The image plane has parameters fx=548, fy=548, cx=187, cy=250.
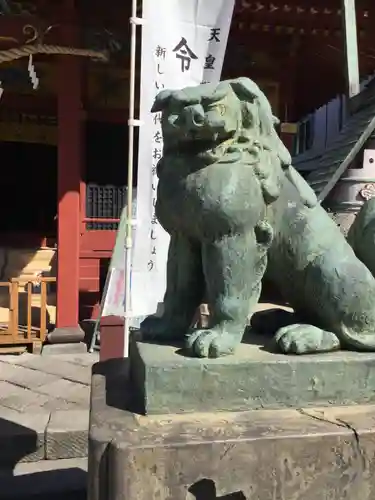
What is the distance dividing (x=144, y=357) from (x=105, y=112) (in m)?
5.48

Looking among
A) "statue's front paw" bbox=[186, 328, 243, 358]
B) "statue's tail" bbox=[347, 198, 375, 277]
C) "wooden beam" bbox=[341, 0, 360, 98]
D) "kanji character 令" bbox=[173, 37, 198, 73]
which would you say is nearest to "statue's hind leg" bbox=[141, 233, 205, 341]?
"statue's front paw" bbox=[186, 328, 243, 358]

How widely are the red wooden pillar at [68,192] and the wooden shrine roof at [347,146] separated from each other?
2.35 metres

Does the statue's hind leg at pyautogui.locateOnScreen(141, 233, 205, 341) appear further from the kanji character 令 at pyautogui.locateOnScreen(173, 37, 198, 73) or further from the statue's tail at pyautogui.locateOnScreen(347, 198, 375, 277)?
the kanji character 令 at pyautogui.locateOnScreen(173, 37, 198, 73)

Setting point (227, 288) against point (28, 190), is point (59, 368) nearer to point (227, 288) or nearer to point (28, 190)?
point (227, 288)

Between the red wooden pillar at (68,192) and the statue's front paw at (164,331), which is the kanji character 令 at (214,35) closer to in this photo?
the red wooden pillar at (68,192)

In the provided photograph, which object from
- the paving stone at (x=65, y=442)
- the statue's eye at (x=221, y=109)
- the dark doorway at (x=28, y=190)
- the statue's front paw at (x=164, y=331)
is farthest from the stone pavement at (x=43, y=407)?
the dark doorway at (x=28, y=190)

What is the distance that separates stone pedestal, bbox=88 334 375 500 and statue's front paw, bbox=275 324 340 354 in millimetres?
45

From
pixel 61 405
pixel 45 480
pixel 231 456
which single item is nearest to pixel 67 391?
pixel 61 405

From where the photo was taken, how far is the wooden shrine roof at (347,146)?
151 inches

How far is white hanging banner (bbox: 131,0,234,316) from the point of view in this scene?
3.77 meters

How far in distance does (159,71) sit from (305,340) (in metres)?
2.82

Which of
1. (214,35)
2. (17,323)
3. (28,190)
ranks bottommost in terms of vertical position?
(17,323)

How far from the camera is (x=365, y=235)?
1.61 meters

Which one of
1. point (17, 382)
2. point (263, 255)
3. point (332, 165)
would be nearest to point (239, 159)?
point (263, 255)
